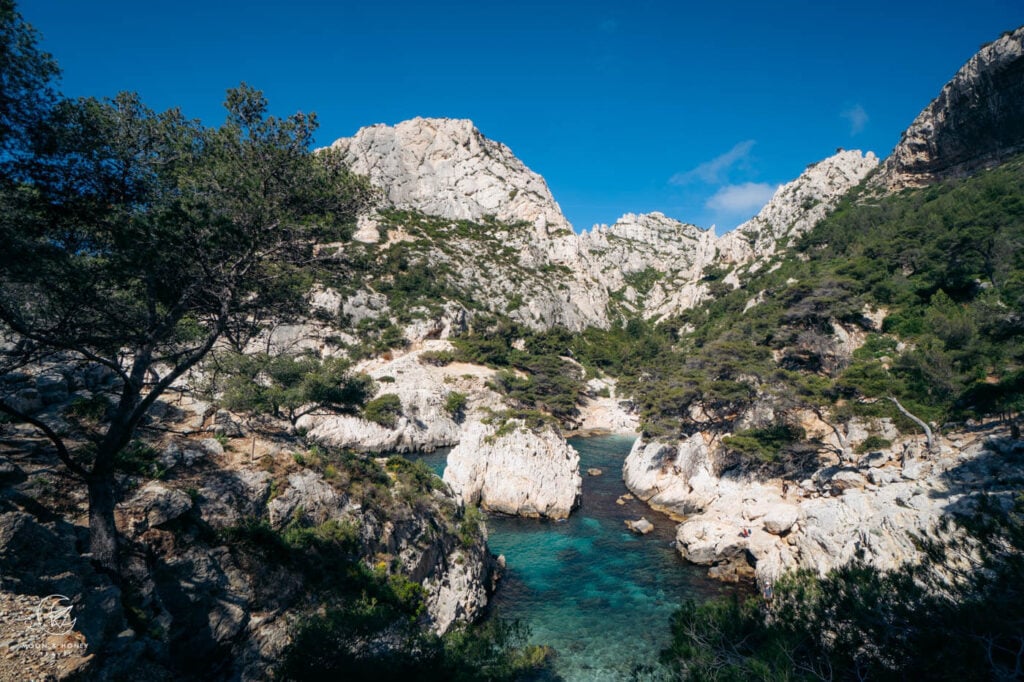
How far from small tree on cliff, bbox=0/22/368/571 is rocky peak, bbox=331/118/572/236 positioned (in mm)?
94478

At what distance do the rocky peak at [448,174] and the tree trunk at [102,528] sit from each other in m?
97.9

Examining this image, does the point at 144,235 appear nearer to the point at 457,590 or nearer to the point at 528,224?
the point at 457,590

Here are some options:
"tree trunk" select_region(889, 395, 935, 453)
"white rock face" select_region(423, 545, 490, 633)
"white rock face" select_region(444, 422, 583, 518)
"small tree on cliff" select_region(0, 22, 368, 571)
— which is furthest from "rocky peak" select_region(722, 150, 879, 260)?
"small tree on cliff" select_region(0, 22, 368, 571)

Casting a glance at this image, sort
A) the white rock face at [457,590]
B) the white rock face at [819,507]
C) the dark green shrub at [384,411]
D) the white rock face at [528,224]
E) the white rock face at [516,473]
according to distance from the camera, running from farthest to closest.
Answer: the white rock face at [528,224] < the dark green shrub at [384,411] < the white rock face at [516,473] < the white rock face at [819,507] < the white rock face at [457,590]

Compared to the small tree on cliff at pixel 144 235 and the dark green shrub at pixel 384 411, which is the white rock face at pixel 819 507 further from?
the dark green shrub at pixel 384 411

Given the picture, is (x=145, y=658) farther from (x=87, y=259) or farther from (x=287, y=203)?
(x=287, y=203)

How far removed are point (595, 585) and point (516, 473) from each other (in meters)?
10.1

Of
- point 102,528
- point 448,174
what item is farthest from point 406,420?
point 448,174

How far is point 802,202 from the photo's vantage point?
90188 millimetres

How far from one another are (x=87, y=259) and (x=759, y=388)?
36142mm

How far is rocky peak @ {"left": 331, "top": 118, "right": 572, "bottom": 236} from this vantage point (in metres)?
103

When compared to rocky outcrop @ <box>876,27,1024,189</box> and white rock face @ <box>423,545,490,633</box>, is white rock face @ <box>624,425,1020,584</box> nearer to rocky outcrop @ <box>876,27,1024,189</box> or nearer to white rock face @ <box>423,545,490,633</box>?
white rock face @ <box>423,545,490,633</box>

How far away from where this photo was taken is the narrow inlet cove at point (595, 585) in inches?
592

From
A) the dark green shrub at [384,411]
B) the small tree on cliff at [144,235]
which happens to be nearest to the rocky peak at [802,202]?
the dark green shrub at [384,411]
